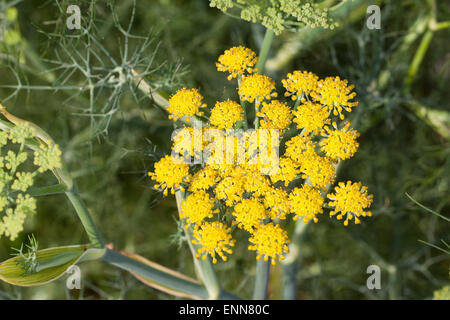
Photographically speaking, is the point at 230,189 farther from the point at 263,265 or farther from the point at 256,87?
the point at 263,265

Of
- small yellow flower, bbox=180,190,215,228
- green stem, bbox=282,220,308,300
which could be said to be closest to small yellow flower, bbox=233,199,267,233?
small yellow flower, bbox=180,190,215,228

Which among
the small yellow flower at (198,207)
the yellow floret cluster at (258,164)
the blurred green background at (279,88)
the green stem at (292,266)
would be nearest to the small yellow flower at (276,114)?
the yellow floret cluster at (258,164)

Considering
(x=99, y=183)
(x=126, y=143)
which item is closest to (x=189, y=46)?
(x=126, y=143)

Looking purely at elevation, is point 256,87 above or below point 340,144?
above

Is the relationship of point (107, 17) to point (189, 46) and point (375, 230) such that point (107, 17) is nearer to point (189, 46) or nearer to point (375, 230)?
point (189, 46)

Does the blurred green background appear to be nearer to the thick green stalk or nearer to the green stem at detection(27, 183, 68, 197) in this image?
the thick green stalk

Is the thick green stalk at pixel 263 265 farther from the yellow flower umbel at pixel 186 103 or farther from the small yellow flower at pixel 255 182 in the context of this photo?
the small yellow flower at pixel 255 182

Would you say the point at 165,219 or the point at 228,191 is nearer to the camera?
the point at 228,191

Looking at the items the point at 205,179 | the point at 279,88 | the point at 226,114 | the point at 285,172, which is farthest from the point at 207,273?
the point at 279,88
